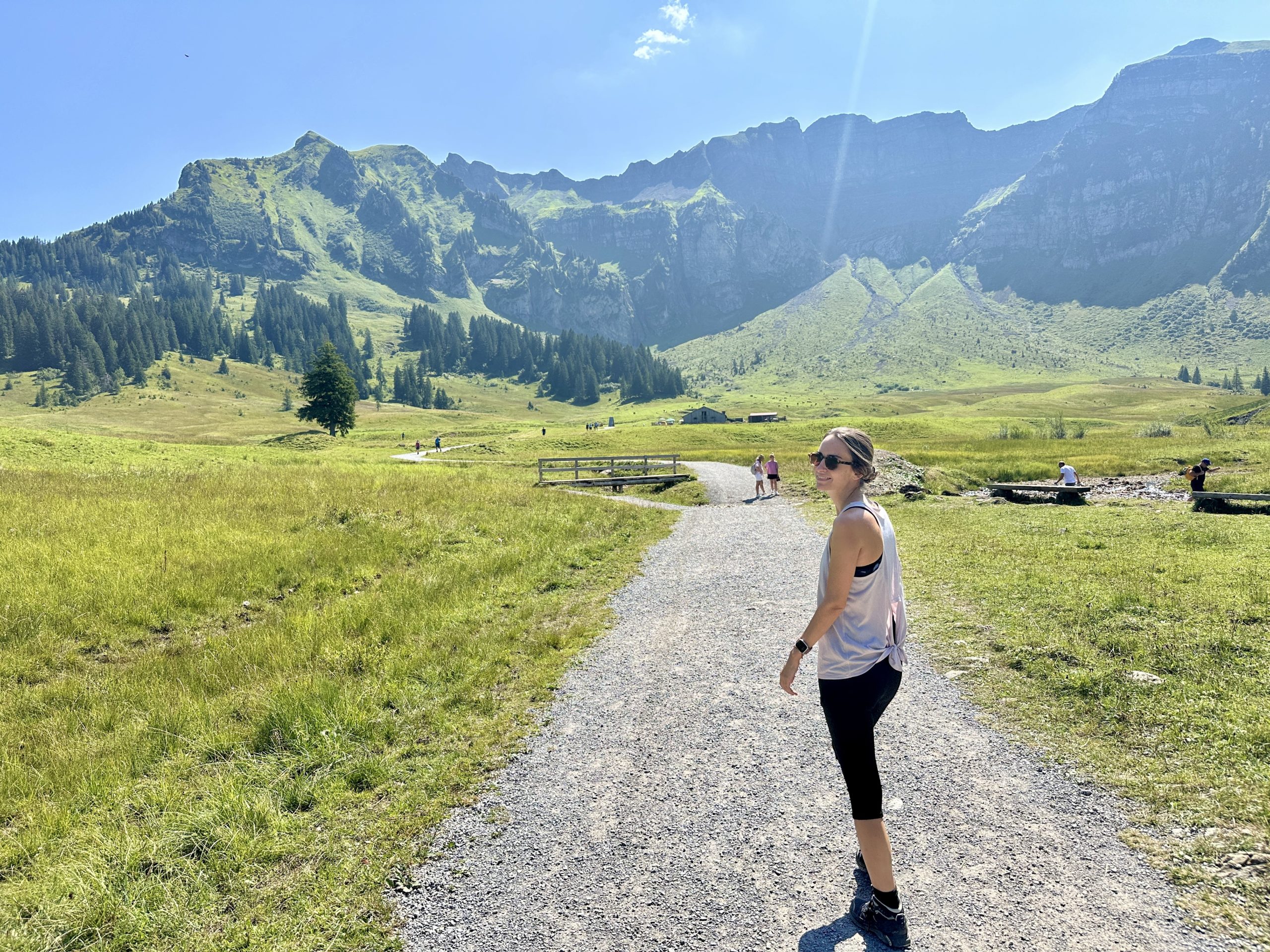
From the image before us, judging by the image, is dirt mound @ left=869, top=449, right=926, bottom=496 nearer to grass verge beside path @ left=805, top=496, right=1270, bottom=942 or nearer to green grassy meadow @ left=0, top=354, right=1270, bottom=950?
green grassy meadow @ left=0, top=354, right=1270, bottom=950

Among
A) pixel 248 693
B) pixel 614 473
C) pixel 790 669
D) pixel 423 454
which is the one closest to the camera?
pixel 790 669

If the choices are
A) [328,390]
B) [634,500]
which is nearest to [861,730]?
[634,500]

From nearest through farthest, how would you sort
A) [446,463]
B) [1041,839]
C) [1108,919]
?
[1108,919], [1041,839], [446,463]

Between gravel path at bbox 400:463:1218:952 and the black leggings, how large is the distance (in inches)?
35.7

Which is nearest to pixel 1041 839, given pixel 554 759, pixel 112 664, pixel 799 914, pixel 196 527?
pixel 799 914

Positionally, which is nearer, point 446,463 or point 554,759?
point 554,759

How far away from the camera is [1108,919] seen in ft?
13.3

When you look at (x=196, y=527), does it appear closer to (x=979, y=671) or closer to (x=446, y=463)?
(x=979, y=671)

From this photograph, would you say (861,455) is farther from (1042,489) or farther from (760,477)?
(1042,489)

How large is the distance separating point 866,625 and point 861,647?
0.16 metres

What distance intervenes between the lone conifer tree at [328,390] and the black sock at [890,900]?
89.4 meters

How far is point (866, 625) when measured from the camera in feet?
13.6

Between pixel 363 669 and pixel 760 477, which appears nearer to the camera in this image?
pixel 363 669

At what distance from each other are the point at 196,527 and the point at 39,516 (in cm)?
325
